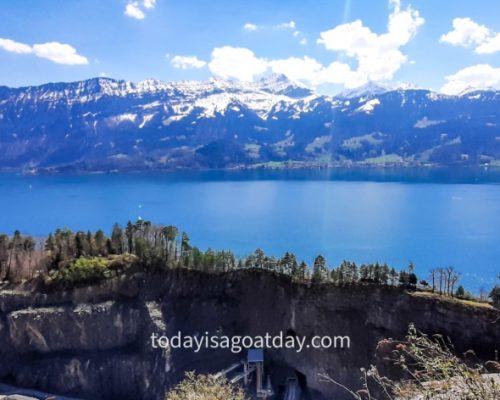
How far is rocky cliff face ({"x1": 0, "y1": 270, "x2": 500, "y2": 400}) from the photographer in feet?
151

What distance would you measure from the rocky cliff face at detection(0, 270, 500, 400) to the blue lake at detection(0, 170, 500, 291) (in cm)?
3554

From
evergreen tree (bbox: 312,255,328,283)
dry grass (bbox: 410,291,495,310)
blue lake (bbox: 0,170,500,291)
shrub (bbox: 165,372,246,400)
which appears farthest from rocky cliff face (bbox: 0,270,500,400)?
blue lake (bbox: 0,170,500,291)

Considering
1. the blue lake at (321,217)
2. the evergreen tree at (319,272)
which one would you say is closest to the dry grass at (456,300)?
the evergreen tree at (319,272)

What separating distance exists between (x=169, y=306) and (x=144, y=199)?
4834 inches

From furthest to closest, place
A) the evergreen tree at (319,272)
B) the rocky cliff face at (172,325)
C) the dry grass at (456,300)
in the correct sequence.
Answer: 1. the evergreen tree at (319,272)
2. the rocky cliff face at (172,325)
3. the dry grass at (456,300)

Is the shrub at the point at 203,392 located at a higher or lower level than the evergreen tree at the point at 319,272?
lower

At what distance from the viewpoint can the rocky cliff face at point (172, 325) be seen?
151ft

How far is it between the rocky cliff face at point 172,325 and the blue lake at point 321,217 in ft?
117

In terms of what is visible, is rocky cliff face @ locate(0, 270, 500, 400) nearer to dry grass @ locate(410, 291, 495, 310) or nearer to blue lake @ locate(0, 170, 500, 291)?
dry grass @ locate(410, 291, 495, 310)

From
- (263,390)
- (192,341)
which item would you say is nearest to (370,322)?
(263,390)

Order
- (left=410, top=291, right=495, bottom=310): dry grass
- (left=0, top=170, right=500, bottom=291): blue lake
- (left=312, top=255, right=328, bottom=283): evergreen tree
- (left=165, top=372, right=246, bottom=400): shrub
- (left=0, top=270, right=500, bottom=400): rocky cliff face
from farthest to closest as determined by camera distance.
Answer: (left=0, top=170, right=500, bottom=291): blue lake, (left=312, top=255, right=328, bottom=283): evergreen tree, (left=0, top=270, right=500, bottom=400): rocky cliff face, (left=410, top=291, right=495, bottom=310): dry grass, (left=165, top=372, right=246, bottom=400): shrub

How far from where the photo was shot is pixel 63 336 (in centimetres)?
4884

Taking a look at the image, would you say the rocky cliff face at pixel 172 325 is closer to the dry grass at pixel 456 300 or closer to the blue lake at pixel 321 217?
the dry grass at pixel 456 300

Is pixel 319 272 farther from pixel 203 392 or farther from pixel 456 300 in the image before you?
pixel 203 392
